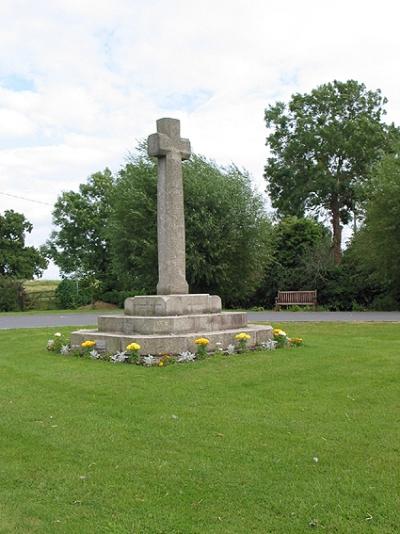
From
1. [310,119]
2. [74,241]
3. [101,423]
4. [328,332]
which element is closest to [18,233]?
[74,241]

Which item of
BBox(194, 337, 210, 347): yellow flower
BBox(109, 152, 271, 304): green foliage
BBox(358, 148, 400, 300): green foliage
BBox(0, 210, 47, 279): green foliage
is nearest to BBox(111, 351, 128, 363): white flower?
BBox(194, 337, 210, 347): yellow flower

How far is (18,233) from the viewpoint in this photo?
51875 millimetres

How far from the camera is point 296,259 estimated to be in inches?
1292

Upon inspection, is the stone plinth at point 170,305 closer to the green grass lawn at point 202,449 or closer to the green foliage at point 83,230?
the green grass lawn at point 202,449

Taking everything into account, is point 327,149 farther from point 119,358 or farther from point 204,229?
point 119,358

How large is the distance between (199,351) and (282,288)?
22842 millimetres

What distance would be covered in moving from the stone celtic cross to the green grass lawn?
108 inches

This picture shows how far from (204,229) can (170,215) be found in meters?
17.2

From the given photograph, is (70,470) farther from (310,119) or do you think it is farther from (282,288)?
(310,119)

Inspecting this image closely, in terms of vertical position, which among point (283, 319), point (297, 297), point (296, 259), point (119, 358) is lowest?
point (119, 358)

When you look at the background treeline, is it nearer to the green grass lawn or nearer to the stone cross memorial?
the stone cross memorial

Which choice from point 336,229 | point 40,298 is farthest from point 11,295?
point 336,229

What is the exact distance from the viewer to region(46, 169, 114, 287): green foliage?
155ft

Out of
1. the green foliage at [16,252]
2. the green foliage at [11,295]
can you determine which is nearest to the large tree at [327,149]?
the green foliage at [11,295]
